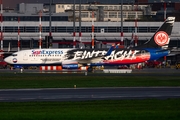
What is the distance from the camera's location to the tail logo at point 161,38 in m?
93.5

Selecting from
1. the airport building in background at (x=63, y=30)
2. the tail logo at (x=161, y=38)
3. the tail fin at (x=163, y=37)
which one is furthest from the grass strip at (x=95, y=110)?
the airport building in background at (x=63, y=30)

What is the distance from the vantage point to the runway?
41812mm

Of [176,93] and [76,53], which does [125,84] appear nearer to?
[176,93]

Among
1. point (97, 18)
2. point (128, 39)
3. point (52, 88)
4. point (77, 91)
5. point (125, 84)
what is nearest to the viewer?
point (77, 91)

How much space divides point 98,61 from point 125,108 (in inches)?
2289

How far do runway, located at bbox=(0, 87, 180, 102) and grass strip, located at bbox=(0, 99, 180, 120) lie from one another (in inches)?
133

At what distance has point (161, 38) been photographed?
93438 mm

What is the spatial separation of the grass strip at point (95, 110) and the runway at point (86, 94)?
3375mm

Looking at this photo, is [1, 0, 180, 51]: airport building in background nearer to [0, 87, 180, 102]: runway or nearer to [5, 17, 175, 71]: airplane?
[5, 17, 175, 71]: airplane

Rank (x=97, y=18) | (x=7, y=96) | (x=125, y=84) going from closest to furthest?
1. (x=7, y=96)
2. (x=125, y=84)
3. (x=97, y=18)

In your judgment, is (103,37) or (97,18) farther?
(97,18)

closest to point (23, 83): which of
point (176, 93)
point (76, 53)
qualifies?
point (176, 93)

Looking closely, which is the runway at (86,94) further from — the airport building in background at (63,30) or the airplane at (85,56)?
the airport building in background at (63,30)

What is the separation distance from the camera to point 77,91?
157ft
